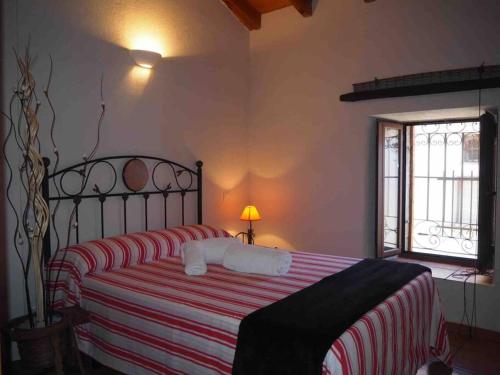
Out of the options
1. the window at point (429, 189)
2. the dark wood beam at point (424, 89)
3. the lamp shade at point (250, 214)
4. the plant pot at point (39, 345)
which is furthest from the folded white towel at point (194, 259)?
the dark wood beam at point (424, 89)

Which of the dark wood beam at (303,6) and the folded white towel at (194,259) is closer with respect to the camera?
the folded white towel at (194,259)

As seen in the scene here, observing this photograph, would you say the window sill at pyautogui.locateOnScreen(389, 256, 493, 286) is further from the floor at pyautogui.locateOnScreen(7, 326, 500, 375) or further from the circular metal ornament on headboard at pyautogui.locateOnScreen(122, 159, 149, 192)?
the circular metal ornament on headboard at pyautogui.locateOnScreen(122, 159, 149, 192)

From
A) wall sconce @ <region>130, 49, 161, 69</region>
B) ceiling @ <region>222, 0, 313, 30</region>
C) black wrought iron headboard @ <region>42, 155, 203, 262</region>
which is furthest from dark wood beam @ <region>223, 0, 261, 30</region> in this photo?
black wrought iron headboard @ <region>42, 155, 203, 262</region>

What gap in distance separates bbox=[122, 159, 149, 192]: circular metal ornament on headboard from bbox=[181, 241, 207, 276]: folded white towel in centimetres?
78

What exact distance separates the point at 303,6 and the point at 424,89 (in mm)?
1424

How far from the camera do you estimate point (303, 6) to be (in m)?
3.85

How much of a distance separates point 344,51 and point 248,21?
1.12 meters

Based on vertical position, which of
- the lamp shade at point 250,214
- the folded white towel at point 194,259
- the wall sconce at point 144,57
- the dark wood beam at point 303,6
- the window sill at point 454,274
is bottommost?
the window sill at point 454,274

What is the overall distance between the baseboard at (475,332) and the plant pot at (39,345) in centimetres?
291

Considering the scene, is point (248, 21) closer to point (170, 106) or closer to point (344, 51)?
point (344, 51)

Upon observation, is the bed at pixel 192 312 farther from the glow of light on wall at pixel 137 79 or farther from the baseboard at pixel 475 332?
the glow of light on wall at pixel 137 79

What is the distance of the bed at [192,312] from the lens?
1.78 meters

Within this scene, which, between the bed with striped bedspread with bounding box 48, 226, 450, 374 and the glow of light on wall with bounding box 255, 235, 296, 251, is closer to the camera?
the bed with striped bedspread with bounding box 48, 226, 450, 374

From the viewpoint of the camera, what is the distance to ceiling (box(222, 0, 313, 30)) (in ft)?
12.8
